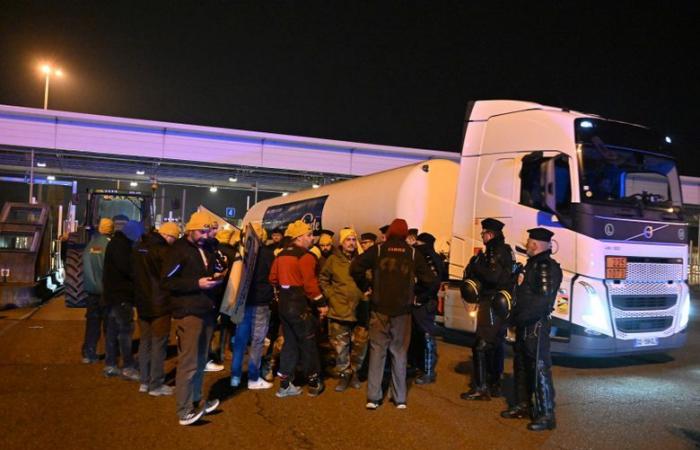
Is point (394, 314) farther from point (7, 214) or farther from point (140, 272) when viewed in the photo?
point (7, 214)

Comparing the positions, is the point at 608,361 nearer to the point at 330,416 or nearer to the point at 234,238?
the point at 330,416

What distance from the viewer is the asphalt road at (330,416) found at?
4.85 metres

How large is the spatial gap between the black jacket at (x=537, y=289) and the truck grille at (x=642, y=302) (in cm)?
247

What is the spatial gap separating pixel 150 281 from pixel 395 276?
2582mm

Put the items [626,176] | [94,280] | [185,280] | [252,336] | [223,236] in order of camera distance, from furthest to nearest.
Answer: [626,176] < [94,280] < [223,236] < [252,336] < [185,280]

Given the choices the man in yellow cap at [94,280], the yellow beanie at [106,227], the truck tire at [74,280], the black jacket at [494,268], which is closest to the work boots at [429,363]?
the black jacket at [494,268]

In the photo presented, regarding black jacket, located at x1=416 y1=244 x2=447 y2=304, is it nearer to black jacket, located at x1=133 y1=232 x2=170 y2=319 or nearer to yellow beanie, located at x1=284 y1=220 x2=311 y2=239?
yellow beanie, located at x1=284 y1=220 x2=311 y2=239

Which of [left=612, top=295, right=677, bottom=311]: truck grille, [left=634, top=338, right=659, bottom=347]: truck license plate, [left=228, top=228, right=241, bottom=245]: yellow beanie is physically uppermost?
[left=228, top=228, right=241, bottom=245]: yellow beanie

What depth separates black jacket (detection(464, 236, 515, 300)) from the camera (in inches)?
241

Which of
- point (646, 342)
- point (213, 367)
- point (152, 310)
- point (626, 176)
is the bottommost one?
point (213, 367)

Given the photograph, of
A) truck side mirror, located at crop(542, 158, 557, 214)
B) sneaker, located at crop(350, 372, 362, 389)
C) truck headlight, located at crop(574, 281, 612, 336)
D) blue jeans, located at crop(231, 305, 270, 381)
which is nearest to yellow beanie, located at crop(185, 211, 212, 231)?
blue jeans, located at crop(231, 305, 270, 381)

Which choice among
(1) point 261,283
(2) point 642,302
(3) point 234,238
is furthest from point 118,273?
(2) point 642,302

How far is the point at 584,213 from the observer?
7219 millimetres

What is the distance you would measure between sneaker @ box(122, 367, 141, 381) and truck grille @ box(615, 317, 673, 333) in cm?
608
